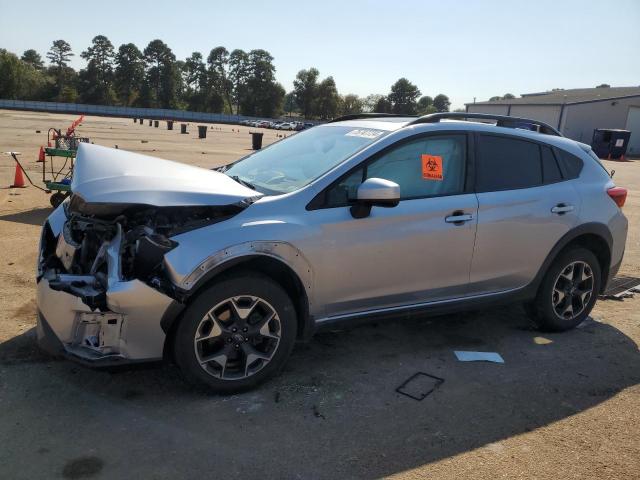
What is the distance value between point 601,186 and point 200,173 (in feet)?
11.4

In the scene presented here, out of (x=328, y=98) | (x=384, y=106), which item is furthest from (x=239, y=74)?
(x=384, y=106)

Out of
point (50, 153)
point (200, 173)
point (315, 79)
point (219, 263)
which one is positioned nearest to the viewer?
point (219, 263)

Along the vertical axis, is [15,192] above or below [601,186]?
below

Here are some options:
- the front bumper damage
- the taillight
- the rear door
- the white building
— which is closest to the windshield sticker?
the rear door

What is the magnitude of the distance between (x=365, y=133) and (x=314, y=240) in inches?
43.9

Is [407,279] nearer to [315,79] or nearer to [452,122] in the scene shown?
[452,122]

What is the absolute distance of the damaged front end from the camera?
2.91m

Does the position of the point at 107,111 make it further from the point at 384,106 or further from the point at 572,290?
the point at 572,290

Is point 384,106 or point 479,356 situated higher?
point 384,106

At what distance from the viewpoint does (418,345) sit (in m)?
4.29

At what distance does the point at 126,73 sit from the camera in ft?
354

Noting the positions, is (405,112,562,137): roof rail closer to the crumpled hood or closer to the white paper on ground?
the crumpled hood

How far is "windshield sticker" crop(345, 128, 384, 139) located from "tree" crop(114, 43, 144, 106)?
112 m

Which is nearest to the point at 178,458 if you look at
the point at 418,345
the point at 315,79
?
the point at 418,345
